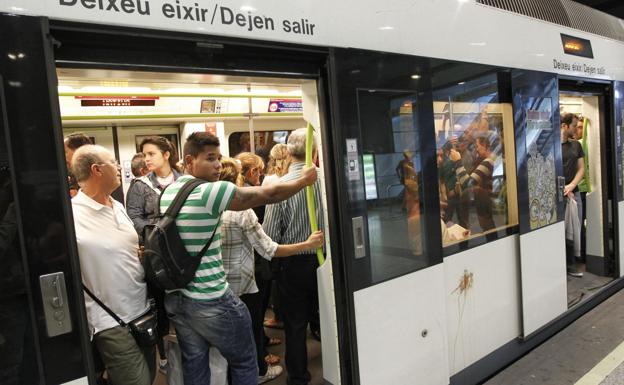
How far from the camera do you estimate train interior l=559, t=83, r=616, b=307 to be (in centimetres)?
476

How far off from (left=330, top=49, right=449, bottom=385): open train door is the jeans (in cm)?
59

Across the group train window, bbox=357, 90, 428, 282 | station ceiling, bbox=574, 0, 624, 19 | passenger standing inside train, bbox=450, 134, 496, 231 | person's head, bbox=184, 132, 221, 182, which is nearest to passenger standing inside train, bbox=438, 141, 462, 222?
passenger standing inside train, bbox=450, 134, 496, 231

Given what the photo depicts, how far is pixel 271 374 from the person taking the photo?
10.7 ft

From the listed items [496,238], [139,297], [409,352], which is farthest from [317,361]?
[139,297]

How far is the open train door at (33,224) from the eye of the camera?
1.41 m

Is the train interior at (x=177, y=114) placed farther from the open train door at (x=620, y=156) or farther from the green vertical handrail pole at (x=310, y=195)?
the open train door at (x=620, y=156)

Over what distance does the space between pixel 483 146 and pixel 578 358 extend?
6.11 ft

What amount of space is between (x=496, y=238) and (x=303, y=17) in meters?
2.17

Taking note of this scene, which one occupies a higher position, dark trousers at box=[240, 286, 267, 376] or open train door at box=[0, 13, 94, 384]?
open train door at box=[0, 13, 94, 384]

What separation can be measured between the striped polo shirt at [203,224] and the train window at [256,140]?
10.6 feet

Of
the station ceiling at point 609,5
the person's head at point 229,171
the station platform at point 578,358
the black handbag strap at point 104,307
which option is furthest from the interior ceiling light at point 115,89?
the station ceiling at point 609,5

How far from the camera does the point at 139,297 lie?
79.7 inches

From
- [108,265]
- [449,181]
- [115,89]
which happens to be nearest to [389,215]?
[449,181]

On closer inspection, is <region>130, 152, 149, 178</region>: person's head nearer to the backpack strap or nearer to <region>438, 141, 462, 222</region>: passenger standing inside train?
the backpack strap
